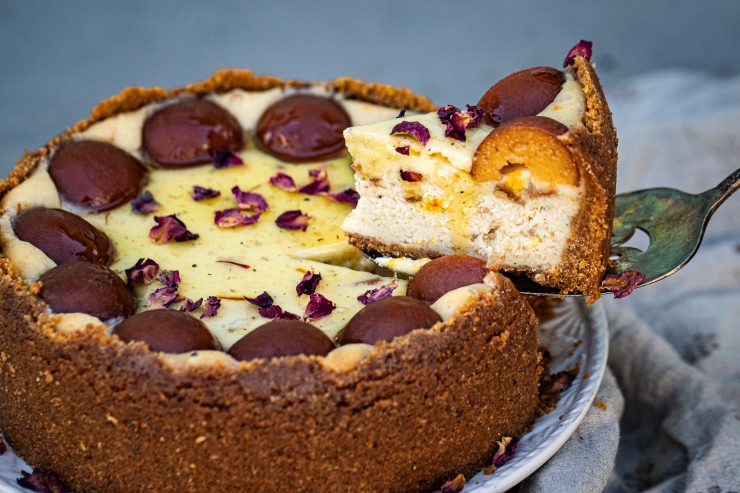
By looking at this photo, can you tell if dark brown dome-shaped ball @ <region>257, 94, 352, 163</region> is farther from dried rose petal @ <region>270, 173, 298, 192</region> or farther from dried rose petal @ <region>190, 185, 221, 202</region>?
dried rose petal @ <region>190, 185, 221, 202</region>

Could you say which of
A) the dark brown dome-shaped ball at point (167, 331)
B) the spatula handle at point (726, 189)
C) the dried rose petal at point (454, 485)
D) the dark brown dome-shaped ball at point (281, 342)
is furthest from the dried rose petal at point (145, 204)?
the spatula handle at point (726, 189)

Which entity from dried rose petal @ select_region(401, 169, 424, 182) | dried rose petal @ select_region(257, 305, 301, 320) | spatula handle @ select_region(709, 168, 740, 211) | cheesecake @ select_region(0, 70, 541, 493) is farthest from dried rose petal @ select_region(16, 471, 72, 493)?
spatula handle @ select_region(709, 168, 740, 211)

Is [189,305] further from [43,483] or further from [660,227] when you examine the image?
[660,227]

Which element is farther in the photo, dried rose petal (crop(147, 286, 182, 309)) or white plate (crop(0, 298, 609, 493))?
dried rose petal (crop(147, 286, 182, 309))

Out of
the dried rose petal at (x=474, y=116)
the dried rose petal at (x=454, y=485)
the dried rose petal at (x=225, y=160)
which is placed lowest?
the dried rose petal at (x=454, y=485)

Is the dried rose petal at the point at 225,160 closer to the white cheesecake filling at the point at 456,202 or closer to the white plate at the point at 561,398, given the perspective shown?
the white cheesecake filling at the point at 456,202

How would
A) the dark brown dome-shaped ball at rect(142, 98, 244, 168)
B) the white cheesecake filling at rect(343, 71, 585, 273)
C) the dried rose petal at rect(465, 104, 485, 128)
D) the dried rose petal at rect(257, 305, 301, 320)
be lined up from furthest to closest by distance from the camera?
the dark brown dome-shaped ball at rect(142, 98, 244, 168)
the dried rose petal at rect(465, 104, 485, 128)
the white cheesecake filling at rect(343, 71, 585, 273)
the dried rose petal at rect(257, 305, 301, 320)
